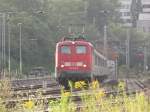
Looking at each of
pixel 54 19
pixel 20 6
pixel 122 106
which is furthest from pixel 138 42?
pixel 122 106

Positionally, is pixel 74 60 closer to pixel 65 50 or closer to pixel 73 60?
pixel 73 60

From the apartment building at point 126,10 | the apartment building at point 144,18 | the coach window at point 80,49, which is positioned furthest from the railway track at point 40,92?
the apartment building at point 126,10

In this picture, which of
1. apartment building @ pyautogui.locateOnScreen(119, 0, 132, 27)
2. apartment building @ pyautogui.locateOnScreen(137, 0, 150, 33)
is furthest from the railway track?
apartment building @ pyautogui.locateOnScreen(119, 0, 132, 27)

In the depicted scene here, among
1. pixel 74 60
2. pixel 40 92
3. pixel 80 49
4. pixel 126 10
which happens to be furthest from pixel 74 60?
pixel 126 10

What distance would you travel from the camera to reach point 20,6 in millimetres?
76875

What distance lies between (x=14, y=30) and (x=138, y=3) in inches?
2078

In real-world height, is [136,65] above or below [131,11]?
below

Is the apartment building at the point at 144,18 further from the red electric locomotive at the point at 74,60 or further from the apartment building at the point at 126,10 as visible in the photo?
the red electric locomotive at the point at 74,60

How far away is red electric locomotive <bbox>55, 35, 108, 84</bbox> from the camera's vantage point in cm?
2641

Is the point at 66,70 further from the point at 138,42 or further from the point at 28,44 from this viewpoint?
the point at 138,42

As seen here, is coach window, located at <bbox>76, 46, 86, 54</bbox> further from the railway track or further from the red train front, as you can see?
the railway track

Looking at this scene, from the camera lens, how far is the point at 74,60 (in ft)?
90.2

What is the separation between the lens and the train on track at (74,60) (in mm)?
26406

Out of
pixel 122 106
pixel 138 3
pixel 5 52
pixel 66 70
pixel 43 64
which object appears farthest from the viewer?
pixel 138 3
